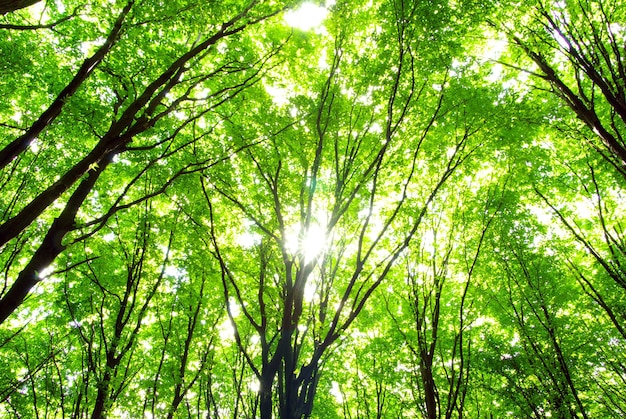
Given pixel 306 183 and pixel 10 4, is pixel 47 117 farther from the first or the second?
pixel 306 183

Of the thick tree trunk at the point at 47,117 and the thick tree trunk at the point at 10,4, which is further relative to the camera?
the thick tree trunk at the point at 47,117

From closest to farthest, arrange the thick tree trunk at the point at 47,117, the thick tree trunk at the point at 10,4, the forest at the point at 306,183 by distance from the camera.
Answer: the thick tree trunk at the point at 10,4
the thick tree trunk at the point at 47,117
the forest at the point at 306,183

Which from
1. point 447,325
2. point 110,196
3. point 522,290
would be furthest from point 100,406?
point 522,290

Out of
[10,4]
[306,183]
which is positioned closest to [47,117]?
[10,4]

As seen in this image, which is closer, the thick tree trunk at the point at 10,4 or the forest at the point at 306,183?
the thick tree trunk at the point at 10,4

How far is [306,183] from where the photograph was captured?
→ 21.5ft

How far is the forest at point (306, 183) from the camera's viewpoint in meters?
4.89

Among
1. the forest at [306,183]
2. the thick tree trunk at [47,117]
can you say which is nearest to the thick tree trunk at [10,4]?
the forest at [306,183]

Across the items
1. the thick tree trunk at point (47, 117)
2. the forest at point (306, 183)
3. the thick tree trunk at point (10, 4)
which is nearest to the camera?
the thick tree trunk at point (10, 4)

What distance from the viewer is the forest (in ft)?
16.0

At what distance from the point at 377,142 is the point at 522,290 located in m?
8.11

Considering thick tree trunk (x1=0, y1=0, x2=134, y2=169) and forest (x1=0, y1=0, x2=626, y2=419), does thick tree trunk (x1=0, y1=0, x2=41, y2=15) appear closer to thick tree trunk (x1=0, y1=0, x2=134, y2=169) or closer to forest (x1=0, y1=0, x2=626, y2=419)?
forest (x1=0, y1=0, x2=626, y2=419)

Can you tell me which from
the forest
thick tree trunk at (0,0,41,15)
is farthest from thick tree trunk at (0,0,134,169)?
thick tree trunk at (0,0,41,15)

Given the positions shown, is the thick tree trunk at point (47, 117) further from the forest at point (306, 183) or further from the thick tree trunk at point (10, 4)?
the thick tree trunk at point (10, 4)
